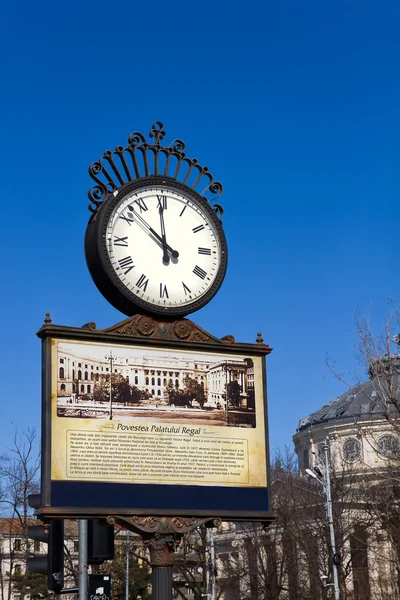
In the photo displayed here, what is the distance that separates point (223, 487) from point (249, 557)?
4160 cm

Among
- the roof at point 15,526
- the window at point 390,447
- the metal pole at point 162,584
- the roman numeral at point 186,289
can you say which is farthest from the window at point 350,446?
the metal pole at point 162,584

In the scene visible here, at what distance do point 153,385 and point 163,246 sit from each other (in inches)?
59.7

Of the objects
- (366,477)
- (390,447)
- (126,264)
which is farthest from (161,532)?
(366,477)

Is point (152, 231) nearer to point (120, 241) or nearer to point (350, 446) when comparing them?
point (120, 241)

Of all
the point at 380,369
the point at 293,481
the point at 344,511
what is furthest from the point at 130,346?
the point at 293,481

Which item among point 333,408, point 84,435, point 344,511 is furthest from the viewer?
point 333,408

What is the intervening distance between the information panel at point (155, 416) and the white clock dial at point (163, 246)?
27.1 inches

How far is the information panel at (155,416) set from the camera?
8.95m

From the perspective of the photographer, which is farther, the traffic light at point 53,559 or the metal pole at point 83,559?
the metal pole at point 83,559

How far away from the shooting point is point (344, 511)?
159 feet

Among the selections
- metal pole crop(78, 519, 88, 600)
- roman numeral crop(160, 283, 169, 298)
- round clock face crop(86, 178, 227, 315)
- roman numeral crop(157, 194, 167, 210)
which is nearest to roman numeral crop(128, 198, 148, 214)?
round clock face crop(86, 178, 227, 315)

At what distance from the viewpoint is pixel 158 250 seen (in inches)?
392

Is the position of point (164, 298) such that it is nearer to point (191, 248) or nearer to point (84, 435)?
point (191, 248)

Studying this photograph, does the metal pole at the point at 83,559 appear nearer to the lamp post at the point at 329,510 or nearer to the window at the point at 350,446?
the lamp post at the point at 329,510
